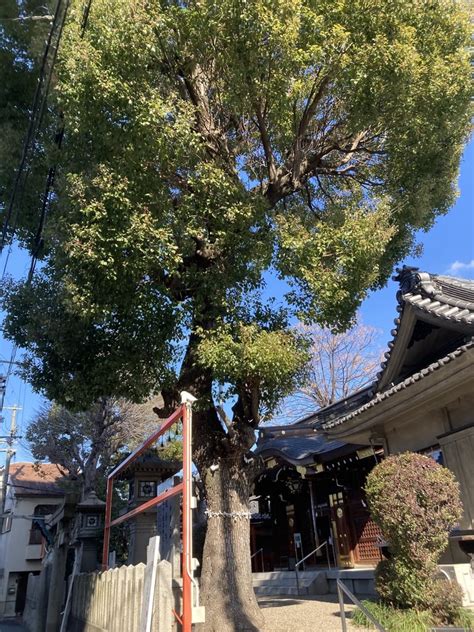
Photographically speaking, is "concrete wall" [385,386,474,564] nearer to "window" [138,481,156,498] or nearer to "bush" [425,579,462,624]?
"bush" [425,579,462,624]

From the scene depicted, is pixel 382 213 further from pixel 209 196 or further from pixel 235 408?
pixel 235 408

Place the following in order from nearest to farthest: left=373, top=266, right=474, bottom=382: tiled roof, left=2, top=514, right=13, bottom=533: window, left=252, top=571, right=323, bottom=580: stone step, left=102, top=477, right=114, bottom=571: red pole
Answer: left=102, top=477, right=114, bottom=571: red pole
left=373, top=266, right=474, bottom=382: tiled roof
left=252, top=571, right=323, bottom=580: stone step
left=2, top=514, right=13, bottom=533: window

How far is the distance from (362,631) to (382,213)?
6.19 metres

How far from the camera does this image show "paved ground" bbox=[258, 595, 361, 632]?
7129 mm

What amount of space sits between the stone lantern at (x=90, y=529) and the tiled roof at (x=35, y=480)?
19080 millimetres

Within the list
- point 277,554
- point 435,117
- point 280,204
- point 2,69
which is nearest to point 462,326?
point 435,117

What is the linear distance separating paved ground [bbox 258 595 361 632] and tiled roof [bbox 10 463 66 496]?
23236 millimetres

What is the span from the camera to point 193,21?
7719 millimetres

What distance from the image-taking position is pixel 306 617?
823cm

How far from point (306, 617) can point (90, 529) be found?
5.88 metres

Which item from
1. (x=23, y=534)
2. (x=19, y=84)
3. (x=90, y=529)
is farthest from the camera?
(x=23, y=534)

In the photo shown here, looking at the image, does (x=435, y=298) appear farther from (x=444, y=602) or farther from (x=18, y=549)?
(x=18, y=549)

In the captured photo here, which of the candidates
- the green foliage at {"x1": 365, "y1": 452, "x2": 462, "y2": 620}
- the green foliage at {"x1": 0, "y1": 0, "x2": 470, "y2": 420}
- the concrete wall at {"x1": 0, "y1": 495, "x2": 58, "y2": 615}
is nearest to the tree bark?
the green foliage at {"x1": 0, "y1": 0, "x2": 470, "y2": 420}

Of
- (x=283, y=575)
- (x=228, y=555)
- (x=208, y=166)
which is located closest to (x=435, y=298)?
(x=208, y=166)
